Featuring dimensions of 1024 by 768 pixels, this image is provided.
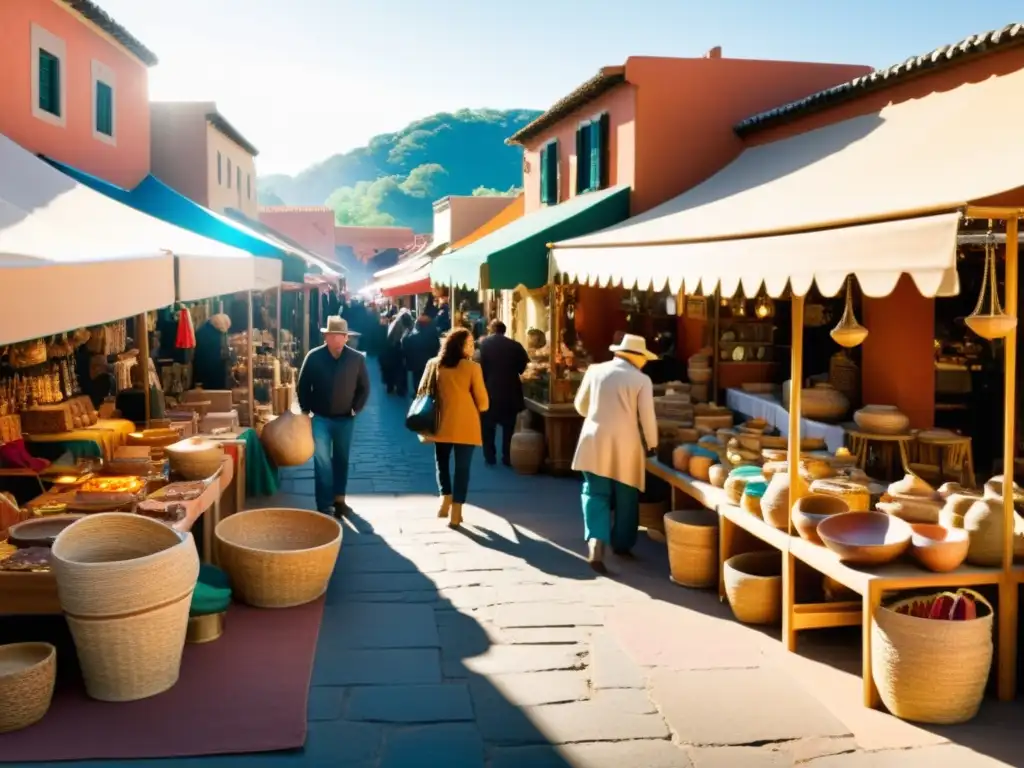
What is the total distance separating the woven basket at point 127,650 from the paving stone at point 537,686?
1453mm

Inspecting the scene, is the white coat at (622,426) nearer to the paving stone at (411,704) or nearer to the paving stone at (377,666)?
the paving stone at (377,666)

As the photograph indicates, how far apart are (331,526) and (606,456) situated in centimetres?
189

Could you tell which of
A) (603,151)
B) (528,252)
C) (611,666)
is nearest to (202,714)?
(611,666)

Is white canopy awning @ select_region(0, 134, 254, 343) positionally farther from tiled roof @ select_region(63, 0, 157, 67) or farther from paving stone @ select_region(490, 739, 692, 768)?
tiled roof @ select_region(63, 0, 157, 67)

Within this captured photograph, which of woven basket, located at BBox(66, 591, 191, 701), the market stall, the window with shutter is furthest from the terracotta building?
woven basket, located at BBox(66, 591, 191, 701)

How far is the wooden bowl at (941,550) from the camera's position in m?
4.91

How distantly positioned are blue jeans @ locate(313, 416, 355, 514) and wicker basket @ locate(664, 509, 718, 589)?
2.91 metres

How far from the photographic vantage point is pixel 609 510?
285 inches

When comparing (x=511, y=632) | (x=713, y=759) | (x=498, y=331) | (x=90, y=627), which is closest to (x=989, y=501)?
(x=713, y=759)

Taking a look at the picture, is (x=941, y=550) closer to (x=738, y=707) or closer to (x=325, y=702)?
(x=738, y=707)

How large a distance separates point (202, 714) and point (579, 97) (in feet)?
38.7

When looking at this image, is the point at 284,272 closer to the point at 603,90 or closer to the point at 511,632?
the point at 603,90

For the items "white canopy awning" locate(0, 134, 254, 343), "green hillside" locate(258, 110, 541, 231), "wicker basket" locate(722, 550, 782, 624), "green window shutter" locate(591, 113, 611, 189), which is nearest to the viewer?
"white canopy awning" locate(0, 134, 254, 343)

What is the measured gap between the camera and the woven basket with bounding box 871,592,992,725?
4605mm
